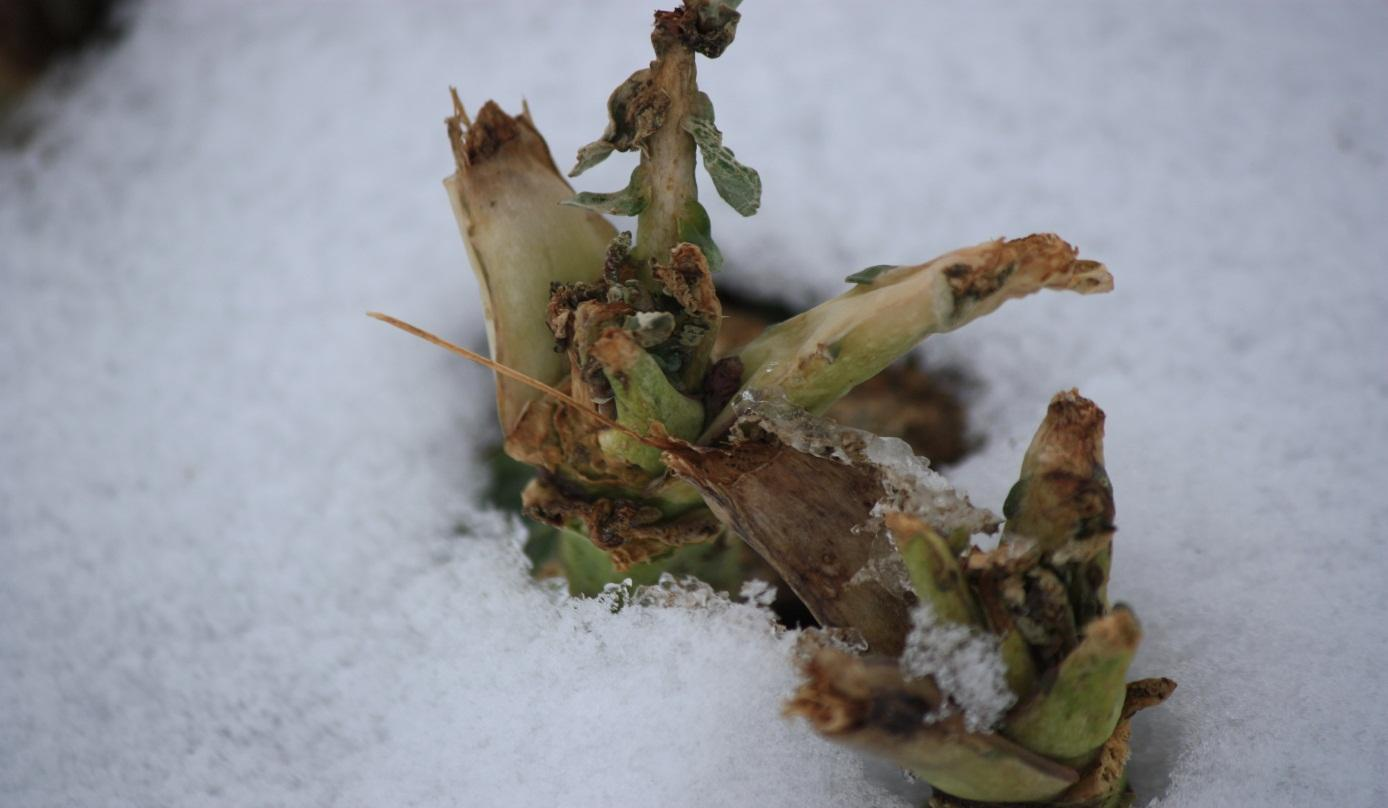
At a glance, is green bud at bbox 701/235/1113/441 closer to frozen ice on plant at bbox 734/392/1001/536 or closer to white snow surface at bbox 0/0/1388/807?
frozen ice on plant at bbox 734/392/1001/536

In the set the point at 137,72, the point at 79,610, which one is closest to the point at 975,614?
the point at 79,610

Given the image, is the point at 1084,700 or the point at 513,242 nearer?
the point at 1084,700

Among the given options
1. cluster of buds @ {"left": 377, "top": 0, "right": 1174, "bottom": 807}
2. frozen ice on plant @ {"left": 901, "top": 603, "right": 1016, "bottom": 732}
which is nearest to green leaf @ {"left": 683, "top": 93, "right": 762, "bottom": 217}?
cluster of buds @ {"left": 377, "top": 0, "right": 1174, "bottom": 807}

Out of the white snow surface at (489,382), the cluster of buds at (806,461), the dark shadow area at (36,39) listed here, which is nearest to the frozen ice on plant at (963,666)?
the cluster of buds at (806,461)

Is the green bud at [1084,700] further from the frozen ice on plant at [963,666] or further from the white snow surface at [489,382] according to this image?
the white snow surface at [489,382]

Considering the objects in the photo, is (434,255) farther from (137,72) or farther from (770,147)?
(137,72)

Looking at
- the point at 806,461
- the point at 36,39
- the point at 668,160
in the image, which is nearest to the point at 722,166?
the point at 668,160

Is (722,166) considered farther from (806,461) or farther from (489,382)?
(489,382)
